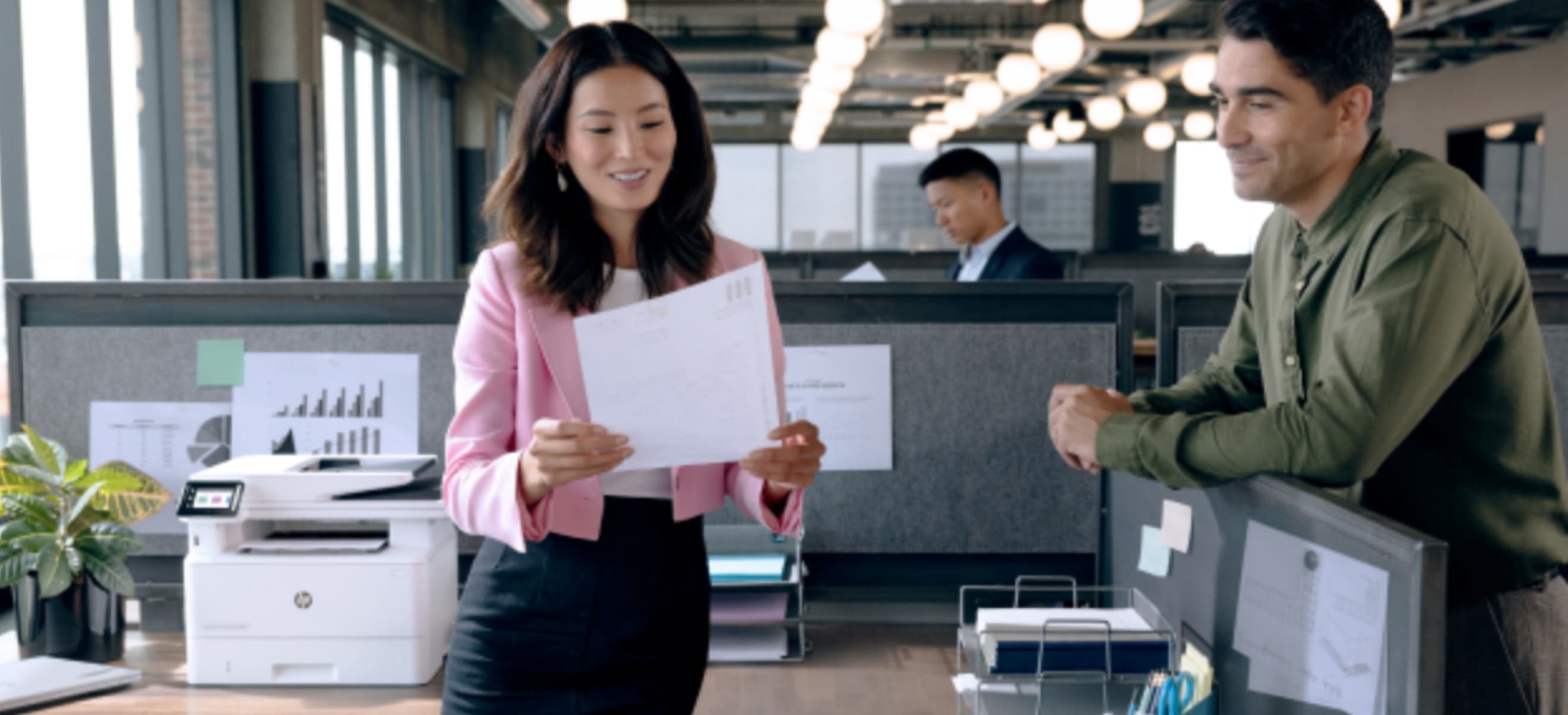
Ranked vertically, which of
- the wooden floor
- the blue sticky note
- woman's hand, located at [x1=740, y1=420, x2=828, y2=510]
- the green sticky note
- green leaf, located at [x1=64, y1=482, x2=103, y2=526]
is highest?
the green sticky note

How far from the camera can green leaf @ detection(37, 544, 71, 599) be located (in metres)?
1.49

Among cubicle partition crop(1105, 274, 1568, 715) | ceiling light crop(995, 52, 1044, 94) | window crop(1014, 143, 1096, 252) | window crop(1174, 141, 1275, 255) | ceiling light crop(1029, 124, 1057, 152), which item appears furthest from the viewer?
window crop(1014, 143, 1096, 252)

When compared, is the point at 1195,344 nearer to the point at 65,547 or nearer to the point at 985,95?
the point at 65,547

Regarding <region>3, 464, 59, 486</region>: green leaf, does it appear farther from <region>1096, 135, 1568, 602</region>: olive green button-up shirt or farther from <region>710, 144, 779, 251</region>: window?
<region>710, 144, 779, 251</region>: window

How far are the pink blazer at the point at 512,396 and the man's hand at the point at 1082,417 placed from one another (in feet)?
1.14

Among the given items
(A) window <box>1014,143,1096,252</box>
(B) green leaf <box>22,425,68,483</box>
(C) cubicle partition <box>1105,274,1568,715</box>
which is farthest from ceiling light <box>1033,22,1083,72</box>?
(A) window <box>1014,143,1096,252</box>

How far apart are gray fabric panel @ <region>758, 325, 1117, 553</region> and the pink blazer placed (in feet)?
2.10

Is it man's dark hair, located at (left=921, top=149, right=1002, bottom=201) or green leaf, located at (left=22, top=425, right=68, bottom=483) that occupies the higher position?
man's dark hair, located at (left=921, top=149, right=1002, bottom=201)

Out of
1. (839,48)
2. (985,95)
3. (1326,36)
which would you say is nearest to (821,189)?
(985,95)

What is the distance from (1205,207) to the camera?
14328 mm

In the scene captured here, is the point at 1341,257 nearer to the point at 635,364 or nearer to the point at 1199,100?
the point at 635,364

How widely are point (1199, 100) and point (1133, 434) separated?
12.7 metres

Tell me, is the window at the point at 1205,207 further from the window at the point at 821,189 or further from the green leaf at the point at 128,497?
the green leaf at the point at 128,497

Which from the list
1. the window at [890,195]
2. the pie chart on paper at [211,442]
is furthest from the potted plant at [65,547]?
the window at [890,195]
